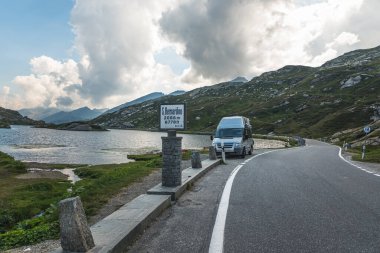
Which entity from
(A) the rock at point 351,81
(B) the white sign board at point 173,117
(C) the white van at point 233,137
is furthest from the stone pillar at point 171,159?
(A) the rock at point 351,81

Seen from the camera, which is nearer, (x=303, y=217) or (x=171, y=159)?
(x=303, y=217)

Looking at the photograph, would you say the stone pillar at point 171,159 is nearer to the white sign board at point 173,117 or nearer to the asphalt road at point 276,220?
the white sign board at point 173,117

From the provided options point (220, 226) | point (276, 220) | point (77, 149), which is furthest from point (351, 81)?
point (220, 226)

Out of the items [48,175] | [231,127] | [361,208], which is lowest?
[48,175]

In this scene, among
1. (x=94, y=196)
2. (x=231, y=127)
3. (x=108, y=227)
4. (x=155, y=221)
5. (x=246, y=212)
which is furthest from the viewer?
(x=231, y=127)

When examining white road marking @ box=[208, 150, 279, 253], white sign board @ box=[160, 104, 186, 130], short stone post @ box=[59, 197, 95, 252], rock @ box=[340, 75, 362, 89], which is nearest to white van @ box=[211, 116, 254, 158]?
white sign board @ box=[160, 104, 186, 130]

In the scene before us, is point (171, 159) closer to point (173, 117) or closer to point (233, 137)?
point (173, 117)

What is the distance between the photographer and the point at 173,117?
13.3m

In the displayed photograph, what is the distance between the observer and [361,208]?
32.1 ft

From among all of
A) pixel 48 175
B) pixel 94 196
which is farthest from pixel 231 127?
pixel 94 196

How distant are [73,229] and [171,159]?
6690mm

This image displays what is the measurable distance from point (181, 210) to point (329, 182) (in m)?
7.67

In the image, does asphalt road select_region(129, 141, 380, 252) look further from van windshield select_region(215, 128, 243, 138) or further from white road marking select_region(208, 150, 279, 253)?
van windshield select_region(215, 128, 243, 138)

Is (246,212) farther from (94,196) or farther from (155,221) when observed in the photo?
(94,196)
